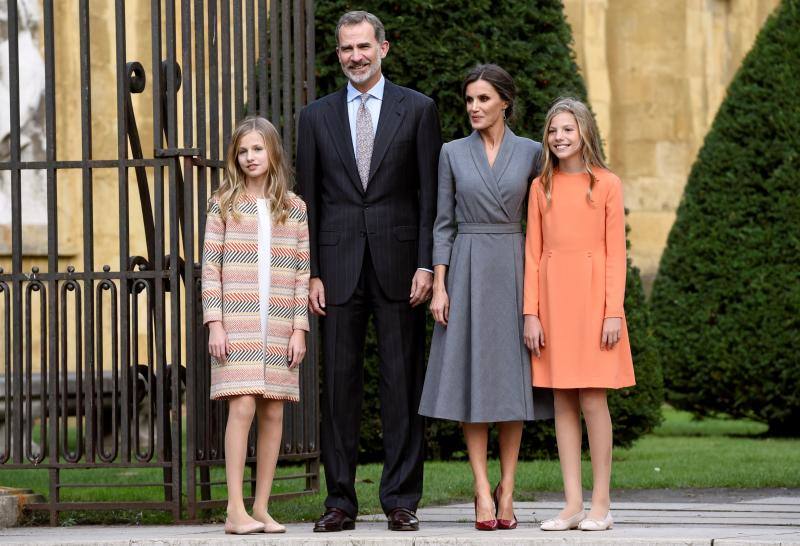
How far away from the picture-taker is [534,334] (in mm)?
6379

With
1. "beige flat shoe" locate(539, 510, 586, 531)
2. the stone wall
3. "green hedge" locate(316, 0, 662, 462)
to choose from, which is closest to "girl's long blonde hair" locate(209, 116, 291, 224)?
"beige flat shoe" locate(539, 510, 586, 531)

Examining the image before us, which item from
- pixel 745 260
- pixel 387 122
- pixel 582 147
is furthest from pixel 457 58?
pixel 745 260

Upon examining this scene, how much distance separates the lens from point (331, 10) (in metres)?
9.85

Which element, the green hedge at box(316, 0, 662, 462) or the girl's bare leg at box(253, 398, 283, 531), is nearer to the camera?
the girl's bare leg at box(253, 398, 283, 531)

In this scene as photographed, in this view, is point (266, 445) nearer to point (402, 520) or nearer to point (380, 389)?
point (380, 389)

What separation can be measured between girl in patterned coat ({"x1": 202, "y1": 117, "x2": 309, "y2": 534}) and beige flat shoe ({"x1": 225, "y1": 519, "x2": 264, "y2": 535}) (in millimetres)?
13

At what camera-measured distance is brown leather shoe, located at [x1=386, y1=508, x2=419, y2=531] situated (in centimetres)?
637

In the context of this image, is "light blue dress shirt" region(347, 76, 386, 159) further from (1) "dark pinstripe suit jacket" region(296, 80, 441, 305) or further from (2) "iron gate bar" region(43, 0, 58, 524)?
(2) "iron gate bar" region(43, 0, 58, 524)

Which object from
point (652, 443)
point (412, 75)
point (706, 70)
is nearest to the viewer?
point (412, 75)

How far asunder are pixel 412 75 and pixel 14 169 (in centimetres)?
321

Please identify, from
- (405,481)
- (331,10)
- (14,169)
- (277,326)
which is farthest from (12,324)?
(331,10)

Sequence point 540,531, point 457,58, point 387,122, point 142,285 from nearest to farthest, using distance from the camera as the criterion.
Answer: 1. point 540,531
2. point 387,122
3. point 142,285
4. point 457,58

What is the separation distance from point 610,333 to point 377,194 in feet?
3.54

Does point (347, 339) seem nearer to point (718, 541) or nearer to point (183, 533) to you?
point (183, 533)
